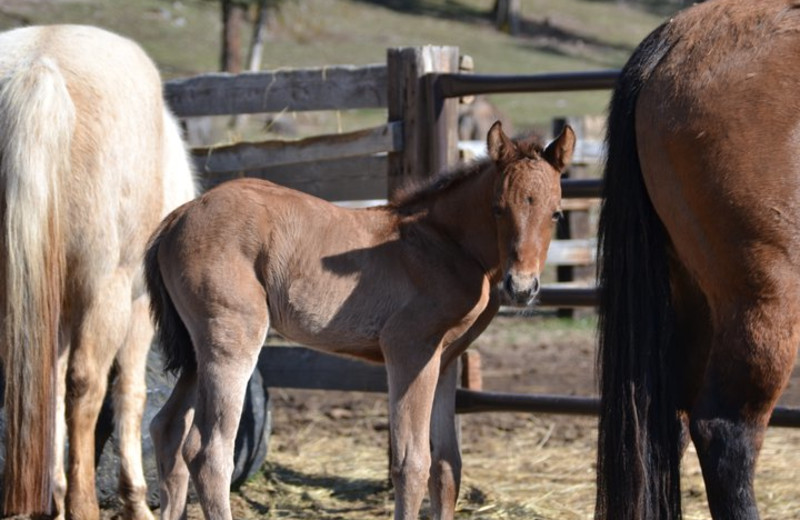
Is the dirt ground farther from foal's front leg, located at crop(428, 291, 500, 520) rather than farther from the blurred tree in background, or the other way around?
the blurred tree in background

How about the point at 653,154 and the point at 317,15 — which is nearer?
the point at 653,154

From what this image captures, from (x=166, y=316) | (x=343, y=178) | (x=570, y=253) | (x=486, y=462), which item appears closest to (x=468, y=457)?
(x=486, y=462)

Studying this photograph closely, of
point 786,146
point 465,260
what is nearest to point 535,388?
point 465,260

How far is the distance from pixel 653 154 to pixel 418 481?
1297 millimetres

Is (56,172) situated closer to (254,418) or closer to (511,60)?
(254,418)

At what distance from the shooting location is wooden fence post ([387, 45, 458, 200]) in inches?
Result: 194

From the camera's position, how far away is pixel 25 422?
365 centimetres

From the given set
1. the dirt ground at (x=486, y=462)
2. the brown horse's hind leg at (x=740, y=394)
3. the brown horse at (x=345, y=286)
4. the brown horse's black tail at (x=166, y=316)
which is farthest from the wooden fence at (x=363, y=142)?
the brown horse's hind leg at (x=740, y=394)

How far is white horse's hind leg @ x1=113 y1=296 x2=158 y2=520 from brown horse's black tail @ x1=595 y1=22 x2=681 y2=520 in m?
2.03

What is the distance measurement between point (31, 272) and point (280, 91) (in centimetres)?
211

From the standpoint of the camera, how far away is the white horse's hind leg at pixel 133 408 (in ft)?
14.0

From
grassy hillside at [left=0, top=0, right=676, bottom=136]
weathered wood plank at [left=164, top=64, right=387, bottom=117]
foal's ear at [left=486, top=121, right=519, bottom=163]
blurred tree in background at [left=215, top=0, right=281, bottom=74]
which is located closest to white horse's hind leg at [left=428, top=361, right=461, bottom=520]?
foal's ear at [left=486, top=121, right=519, bottom=163]

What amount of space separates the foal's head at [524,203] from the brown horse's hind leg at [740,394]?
67 cm

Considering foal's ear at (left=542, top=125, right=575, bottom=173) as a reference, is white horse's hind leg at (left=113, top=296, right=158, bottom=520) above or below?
below
